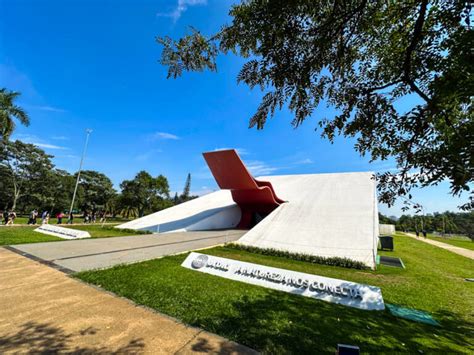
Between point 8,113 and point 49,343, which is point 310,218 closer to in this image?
point 49,343

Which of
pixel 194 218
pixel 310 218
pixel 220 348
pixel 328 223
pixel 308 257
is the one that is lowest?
pixel 220 348

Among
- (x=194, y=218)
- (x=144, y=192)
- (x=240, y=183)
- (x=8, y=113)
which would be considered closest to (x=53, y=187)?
(x=144, y=192)

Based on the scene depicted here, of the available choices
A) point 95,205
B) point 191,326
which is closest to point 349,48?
point 191,326

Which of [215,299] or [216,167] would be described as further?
[216,167]

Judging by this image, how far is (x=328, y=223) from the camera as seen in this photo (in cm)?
1345

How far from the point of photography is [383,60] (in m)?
3.91

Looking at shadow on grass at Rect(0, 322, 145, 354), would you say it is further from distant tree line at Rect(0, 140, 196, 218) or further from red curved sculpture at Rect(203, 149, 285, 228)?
distant tree line at Rect(0, 140, 196, 218)

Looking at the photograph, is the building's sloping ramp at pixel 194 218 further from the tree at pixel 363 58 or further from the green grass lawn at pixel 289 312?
the tree at pixel 363 58

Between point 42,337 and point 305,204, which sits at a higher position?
point 305,204

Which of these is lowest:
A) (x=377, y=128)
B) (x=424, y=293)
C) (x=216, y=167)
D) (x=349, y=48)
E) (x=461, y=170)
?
(x=424, y=293)

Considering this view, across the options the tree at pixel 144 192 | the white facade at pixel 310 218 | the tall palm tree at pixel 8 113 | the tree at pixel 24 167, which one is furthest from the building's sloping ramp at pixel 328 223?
the tree at pixel 24 167

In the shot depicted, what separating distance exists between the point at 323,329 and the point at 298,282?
6.36 ft

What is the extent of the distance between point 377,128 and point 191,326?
4560mm

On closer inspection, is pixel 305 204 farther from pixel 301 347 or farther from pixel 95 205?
pixel 95 205
